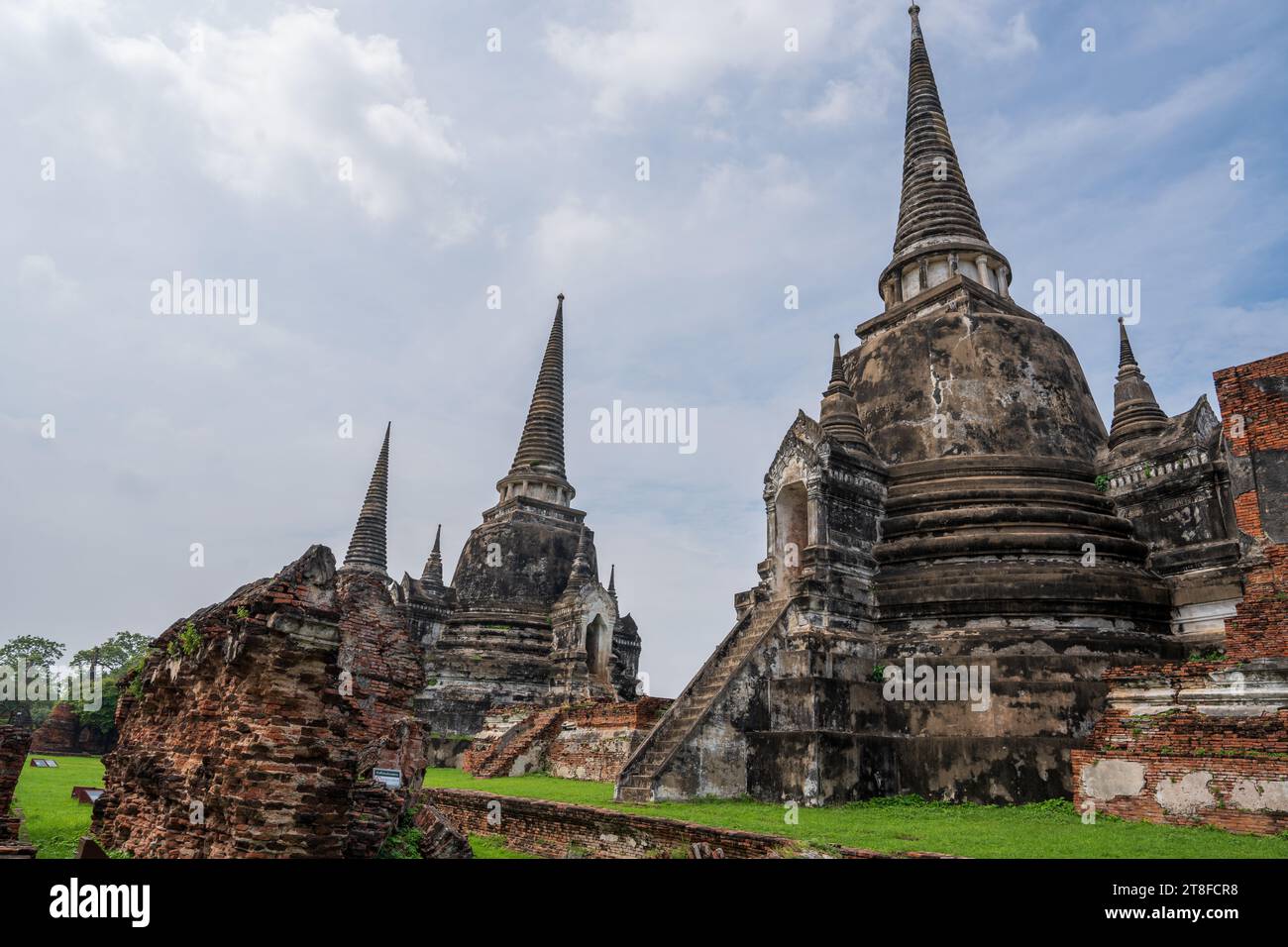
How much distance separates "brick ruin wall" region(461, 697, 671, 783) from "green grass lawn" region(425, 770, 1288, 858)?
14.3ft

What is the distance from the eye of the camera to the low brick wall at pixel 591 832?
8.42 metres

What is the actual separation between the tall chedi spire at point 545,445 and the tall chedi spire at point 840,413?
50.4 ft

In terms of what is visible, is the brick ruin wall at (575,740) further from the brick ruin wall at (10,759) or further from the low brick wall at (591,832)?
the brick ruin wall at (10,759)

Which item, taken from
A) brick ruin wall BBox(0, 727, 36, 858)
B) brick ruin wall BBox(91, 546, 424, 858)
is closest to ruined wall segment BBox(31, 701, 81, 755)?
brick ruin wall BBox(0, 727, 36, 858)

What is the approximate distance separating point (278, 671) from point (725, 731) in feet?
27.9

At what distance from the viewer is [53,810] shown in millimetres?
12312

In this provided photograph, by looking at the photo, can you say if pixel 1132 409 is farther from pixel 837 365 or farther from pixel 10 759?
pixel 10 759

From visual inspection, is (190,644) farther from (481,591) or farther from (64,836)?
(481,591)

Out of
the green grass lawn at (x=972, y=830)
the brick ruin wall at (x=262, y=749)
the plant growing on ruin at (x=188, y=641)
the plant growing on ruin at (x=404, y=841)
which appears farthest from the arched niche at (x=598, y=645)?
the plant growing on ruin at (x=188, y=641)

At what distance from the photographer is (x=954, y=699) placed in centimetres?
1336

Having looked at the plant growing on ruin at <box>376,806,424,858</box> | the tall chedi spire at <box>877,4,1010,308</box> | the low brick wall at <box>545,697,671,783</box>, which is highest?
the tall chedi spire at <box>877,4,1010,308</box>

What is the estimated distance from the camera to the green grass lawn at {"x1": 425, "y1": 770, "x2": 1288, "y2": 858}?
317 inches

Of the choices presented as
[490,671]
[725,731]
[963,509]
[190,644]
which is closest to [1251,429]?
[963,509]

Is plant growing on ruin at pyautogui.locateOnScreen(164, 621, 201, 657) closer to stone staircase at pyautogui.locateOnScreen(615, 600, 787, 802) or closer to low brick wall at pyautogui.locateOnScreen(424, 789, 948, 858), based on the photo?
low brick wall at pyautogui.locateOnScreen(424, 789, 948, 858)
